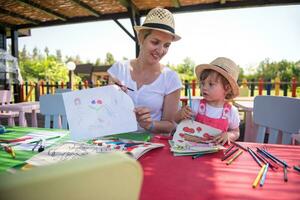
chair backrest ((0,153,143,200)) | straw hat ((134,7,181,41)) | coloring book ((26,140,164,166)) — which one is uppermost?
straw hat ((134,7,181,41))

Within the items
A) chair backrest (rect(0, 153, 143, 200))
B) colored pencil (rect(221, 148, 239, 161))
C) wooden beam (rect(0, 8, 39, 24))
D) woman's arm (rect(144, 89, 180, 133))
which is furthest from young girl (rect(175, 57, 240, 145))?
wooden beam (rect(0, 8, 39, 24))

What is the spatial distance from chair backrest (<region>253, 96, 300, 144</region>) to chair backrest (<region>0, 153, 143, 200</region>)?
133 cm

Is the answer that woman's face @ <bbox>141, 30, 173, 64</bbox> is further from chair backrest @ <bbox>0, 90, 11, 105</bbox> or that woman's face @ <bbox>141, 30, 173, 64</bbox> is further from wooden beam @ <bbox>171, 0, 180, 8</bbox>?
chair backrest @ <bbox>0, 90, 11, 105</bbox>

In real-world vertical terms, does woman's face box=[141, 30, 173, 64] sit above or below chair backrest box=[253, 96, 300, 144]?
above

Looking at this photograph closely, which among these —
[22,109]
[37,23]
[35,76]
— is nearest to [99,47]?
[35,76]

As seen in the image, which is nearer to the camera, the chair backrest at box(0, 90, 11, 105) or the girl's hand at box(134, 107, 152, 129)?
the girl's hand at box(134, 107, 152, 129)

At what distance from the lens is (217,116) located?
4.53 feet

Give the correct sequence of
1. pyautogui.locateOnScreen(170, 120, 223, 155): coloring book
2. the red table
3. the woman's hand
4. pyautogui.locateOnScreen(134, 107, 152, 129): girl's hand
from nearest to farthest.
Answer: the red table → pyautogui.locateOnScreen(170, 120, 223, 155): coloring book → pyautogui.locateOnScreen(134, 107, 152, 129): girl's hand → the woman's hand

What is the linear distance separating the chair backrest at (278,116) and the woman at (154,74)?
543mm

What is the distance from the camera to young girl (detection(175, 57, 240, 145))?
4.36 feet

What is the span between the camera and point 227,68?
1324 millimetres

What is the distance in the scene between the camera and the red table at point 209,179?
22.5 inches

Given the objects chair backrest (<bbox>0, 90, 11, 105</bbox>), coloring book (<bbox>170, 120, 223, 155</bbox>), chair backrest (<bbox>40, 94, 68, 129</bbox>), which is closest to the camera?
coloring book (<bbox>170, 120, 223, 155</bbox>)

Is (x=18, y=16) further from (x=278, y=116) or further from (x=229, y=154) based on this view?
(x=229, y=154)
